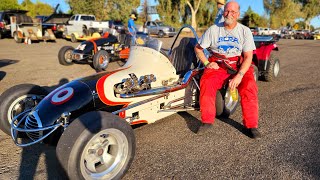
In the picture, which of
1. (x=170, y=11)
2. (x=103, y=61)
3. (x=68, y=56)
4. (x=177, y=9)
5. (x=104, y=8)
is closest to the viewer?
(x=103, y=61)

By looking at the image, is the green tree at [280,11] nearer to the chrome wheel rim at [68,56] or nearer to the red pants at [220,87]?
the chrome wheel rim at [68,56]

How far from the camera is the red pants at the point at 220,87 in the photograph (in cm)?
402

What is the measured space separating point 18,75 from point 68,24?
56.5 feet

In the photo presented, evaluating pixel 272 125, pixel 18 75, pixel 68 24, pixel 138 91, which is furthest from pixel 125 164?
pixel 68 24

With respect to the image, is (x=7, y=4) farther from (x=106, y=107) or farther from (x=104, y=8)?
(x=106, y=107)

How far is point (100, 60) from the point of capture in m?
9.51

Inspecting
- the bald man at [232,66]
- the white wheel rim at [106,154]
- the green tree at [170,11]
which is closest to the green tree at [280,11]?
the green tree at [170,11]

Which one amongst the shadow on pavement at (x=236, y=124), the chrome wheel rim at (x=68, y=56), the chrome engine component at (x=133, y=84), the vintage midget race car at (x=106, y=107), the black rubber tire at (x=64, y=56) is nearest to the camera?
the vintage midget race car at (x=106, y=107)

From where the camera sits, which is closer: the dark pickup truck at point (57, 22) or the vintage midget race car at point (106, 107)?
the vintage midget race car at point (106, 107)

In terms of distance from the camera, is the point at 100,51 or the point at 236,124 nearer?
the point at 236,124

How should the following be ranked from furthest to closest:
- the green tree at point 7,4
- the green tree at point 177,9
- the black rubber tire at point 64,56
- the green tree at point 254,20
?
1. the green tree at point 254,20
2. the green tree at point 7,4
3. the green tree at point 177,9
4. the black rubber tire at point 64,56

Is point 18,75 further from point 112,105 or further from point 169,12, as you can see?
point 169,12

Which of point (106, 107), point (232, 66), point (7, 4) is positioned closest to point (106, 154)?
point (106, 107)

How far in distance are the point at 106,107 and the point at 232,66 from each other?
6.78 ft
